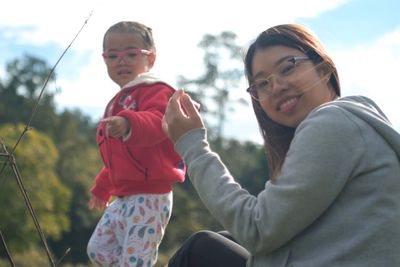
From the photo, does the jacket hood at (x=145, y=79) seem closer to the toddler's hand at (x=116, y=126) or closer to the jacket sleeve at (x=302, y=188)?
the toddler's hand at (x=116, y=126)

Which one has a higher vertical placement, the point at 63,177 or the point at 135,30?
the point at 135,30

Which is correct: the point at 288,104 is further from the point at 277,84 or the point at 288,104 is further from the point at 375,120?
the point at 375,120

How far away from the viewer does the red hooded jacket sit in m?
3.03

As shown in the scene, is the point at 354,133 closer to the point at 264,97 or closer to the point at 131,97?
the point at 264,97

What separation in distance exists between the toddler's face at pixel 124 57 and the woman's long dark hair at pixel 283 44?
130 centimetres

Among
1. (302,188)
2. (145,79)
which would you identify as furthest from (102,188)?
(302,188)

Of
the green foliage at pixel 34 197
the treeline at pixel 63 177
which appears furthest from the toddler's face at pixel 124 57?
the green foliage at pixel 34 197

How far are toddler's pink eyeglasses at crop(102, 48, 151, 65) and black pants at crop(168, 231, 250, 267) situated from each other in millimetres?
1273

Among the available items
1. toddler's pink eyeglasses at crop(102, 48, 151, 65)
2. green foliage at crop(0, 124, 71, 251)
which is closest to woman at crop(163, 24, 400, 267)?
toddler's pink eyeglasses at crop(102, 48, 151, 65)

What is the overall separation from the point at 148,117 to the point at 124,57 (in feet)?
1.59

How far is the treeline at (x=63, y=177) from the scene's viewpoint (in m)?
33.0

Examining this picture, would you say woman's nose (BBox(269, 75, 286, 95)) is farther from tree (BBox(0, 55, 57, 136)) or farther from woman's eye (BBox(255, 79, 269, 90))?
tree (BBox(0, 55, 57, 136))

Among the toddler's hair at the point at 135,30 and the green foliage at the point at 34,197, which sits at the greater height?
the toddler's hair at the point at 135,30

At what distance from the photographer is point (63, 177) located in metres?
41.1
